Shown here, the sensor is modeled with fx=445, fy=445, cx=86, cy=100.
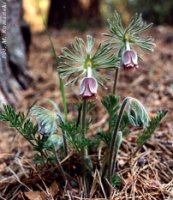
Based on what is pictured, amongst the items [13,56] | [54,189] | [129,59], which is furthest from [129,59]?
[13,56]

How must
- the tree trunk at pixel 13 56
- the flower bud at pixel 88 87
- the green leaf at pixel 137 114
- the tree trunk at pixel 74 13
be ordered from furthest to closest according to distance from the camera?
1. the tree trunk at pixel 74 13
2. the tree trunk at pixel 13 56
3. the green leaf at pixel 137 114
4. the flower bud at pixel 88 87

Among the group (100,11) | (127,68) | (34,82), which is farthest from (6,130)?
(100,11)

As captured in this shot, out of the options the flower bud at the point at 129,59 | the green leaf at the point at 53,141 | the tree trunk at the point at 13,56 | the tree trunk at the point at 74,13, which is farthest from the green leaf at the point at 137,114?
the tree trunk at the point at 74,13

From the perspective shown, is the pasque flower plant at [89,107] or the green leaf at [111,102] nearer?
the pasque flower plant at [89,107]

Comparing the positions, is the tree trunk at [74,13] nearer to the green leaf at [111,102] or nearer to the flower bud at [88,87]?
the green leaf at [111,102]

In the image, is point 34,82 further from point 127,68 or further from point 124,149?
point 127,68

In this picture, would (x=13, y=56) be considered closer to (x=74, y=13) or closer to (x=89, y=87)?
(x=89, y=87)
